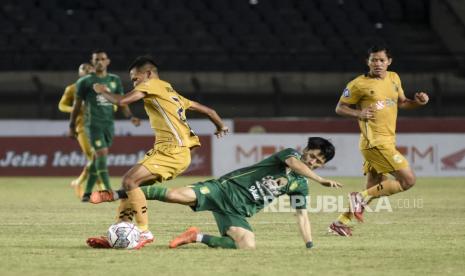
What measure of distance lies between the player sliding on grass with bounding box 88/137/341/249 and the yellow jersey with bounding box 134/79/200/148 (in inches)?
28.2

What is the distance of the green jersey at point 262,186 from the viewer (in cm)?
970

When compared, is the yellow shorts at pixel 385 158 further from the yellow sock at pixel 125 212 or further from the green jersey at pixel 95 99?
the green jersey at pixel 95 99

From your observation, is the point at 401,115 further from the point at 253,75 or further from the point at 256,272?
the point at 256,272

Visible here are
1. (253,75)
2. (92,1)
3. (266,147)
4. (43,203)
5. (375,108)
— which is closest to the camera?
(375,108)

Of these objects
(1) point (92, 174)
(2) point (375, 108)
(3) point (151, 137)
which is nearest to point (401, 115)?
(3) point (151, 137)

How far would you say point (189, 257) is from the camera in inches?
349

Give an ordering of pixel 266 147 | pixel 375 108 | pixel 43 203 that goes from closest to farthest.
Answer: pixel 375 108 → pixel 43 203 → pixel 266 147

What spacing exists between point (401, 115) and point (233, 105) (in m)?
4.13

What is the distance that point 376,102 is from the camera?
11.6m

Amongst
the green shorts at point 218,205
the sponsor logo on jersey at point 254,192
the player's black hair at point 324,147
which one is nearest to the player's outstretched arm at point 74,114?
the green shorts at point 218,205

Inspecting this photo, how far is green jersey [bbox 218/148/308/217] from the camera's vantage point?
9.70 metres

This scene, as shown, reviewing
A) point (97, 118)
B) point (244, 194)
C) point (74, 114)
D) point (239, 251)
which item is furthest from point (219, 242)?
point (97, 118)

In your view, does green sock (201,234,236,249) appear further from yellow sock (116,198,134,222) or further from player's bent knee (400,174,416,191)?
player's bent knee (400,174,416,191)

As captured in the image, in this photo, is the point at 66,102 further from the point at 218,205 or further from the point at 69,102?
the point at 218,205
